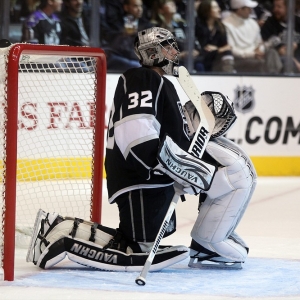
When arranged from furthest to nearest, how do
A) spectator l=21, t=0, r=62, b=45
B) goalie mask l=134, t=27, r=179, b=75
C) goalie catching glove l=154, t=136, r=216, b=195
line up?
1. spectator l=21, t=0, r=62, b=45
2. goalie mask l=134, t=27, r=179, b=75
3. goalie catching glove l=154, t=136, r=216, b=195

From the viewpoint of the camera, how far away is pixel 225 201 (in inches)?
123

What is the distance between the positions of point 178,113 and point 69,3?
3.36 m

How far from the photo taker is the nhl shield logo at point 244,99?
6.44m

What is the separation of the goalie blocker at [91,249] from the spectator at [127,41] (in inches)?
130

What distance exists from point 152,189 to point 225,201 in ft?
0.88

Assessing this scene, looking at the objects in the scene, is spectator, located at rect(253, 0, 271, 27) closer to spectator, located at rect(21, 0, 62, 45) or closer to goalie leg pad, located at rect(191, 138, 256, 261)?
spectator, located at rect(21, 0, 62, 45)

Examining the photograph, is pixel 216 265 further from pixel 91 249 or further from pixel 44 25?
pixel 44 25

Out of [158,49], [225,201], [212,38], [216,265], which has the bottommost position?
[216,265]

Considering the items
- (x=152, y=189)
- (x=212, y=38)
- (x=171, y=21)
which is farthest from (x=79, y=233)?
(x=212, y=38)

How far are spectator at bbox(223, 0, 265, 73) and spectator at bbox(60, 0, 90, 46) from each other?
4.05ft

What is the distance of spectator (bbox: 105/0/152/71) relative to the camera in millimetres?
6383

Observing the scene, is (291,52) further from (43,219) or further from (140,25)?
(43,219)

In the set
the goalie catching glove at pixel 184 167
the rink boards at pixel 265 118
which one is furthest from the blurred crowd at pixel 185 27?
the goalie catching glove at pixel 184 167

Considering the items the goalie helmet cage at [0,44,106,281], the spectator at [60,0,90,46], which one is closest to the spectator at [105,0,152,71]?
the spectator at [60,0,90,46]
